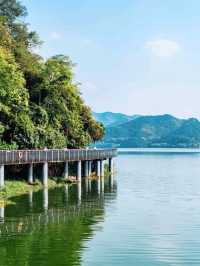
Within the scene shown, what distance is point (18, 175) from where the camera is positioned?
74438mm

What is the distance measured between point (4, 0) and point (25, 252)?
276 feet

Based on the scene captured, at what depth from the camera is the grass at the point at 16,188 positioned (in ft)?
189

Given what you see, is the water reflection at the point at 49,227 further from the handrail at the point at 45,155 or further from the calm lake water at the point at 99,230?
the handrail at the point at 45,155

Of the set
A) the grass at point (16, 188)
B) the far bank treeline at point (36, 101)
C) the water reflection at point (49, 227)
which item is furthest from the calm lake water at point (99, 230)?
the far bank treeline at point (36, 101)

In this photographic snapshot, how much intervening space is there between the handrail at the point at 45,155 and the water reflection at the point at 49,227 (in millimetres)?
4228

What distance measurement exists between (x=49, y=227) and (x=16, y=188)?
2477cm

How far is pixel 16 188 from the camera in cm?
6481

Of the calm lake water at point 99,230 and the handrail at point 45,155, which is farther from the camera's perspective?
the handrail at point 45,155

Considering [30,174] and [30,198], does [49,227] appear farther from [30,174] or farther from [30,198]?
[30,174]

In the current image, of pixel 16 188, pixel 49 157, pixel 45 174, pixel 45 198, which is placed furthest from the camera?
pixel 49 157

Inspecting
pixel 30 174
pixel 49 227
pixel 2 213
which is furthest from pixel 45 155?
pixel 49 227

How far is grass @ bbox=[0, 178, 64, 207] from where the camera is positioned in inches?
2265

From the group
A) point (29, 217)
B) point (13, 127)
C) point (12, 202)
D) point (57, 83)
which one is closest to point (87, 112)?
point (57, 83)

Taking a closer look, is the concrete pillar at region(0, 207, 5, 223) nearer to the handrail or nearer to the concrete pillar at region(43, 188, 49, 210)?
the concrete pillar at region(43, 188, 49, 210)
